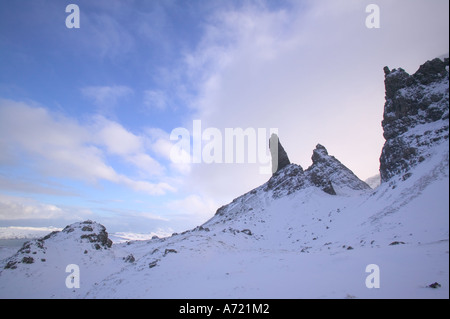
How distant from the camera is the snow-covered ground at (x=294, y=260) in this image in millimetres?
11938

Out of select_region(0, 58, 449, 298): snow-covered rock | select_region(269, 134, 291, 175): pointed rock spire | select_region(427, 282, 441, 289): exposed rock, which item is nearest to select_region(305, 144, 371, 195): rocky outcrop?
select_region(0, 58, 449, 298): snow-covered rock

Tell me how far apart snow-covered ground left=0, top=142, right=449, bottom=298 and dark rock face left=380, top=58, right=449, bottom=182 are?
4238 mm

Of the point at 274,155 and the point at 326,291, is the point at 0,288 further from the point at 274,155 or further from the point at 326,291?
the point at 274,155

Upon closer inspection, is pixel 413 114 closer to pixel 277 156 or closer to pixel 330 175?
pixel 330 175

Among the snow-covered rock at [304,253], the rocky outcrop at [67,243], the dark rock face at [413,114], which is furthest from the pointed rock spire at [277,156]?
the rocky outcrop at [67,243]

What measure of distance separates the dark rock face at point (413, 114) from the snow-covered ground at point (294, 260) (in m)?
4.24

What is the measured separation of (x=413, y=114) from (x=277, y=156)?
41092 mm

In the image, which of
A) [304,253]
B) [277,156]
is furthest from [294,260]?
[277,156]

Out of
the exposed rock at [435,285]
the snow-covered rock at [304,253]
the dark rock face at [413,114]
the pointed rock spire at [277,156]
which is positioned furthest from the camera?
the pointed rock spire at [277,156]

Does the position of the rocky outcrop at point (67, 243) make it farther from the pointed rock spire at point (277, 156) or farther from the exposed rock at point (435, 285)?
the pointed rock spire at point (277, 156)

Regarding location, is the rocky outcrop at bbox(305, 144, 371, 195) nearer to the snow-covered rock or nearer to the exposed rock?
the snow-covered rock
